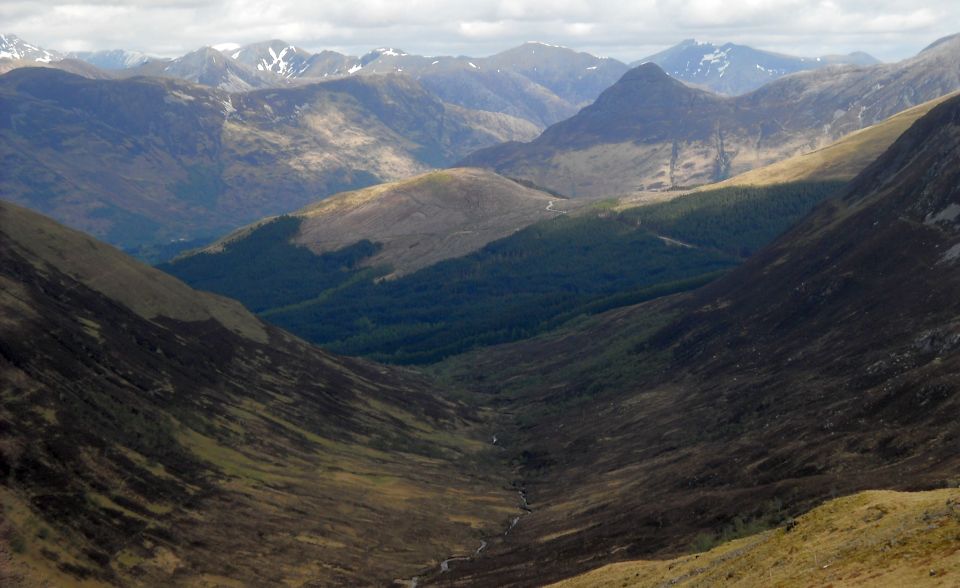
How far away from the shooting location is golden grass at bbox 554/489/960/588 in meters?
60.5

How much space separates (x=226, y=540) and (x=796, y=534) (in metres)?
83.2

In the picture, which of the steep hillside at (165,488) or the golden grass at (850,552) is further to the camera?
the steep hillside at (165,488)

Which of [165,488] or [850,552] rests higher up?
[850,552]

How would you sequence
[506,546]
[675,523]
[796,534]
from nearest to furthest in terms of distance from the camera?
[796,534] → [675,523] → [506,546]

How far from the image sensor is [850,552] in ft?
218

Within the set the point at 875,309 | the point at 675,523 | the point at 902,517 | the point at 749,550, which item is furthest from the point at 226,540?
the point at 875,309

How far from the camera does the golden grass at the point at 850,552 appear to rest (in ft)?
198

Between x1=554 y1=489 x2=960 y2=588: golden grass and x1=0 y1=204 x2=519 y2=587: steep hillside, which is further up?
x1=554 y1=489 x2=960 y2=588: golden grass

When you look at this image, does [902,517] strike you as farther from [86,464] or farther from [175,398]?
[175,398]

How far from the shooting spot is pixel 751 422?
177 m

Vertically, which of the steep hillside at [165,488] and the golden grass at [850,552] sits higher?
the golden grass at [850,552]

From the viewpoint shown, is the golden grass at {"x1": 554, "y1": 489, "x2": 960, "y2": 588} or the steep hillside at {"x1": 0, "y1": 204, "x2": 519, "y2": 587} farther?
the steep hillside at {"x1": 0, "y1": 204, "x2": 519, "y2": 587}

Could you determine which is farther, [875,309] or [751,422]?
[875,309]

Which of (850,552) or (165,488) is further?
(165,488)
